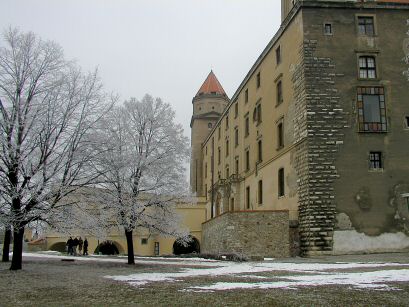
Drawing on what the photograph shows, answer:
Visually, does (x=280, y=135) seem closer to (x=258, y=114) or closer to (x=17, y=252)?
(x=258, y=114)

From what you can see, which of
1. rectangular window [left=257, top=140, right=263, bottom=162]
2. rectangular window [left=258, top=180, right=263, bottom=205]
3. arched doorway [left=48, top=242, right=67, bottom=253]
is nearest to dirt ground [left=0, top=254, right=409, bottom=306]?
rectangular window [left=258, top=180, right=263, bottom=205]

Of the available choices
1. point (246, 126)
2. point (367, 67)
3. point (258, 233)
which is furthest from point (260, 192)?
point (367, 67)

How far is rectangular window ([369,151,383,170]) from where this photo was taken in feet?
88.0

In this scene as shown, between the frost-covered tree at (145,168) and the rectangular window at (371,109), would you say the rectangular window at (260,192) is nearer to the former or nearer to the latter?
the rectangular window at (371,109)

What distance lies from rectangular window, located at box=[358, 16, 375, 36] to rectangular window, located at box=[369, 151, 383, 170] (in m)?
7.21

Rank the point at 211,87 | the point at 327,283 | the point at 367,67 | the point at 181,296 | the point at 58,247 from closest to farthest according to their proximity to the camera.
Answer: the point at 181,296
the point at 327,283
the point at 367,67
the point at 58,247
the point at 211,87

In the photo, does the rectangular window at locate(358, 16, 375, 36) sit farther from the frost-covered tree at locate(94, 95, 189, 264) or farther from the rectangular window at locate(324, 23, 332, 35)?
the frost-covered tree at locate(94, 95, 189, 264)

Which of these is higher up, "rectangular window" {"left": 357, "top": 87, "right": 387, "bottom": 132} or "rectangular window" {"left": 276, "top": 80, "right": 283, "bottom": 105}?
"rectangular window" {"left": 276, "top": 80, "right": 283, "bottom": 105}

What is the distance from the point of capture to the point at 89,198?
17859 millimetres

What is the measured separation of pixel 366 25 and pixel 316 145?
8.08m

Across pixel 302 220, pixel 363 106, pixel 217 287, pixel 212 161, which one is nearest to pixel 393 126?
pixel 363 106

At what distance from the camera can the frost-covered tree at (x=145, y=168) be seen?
19828 mm

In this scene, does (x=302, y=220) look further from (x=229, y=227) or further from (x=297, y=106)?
(x=297, y=106)

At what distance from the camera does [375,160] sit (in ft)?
88.4
